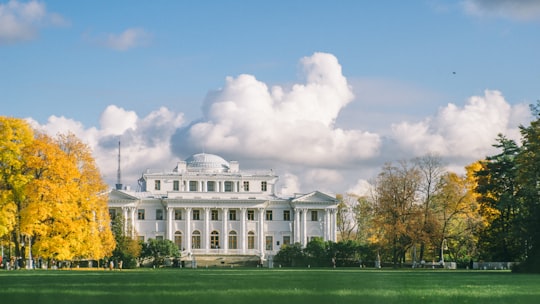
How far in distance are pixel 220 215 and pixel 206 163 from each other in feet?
32.0

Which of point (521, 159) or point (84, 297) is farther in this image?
point (521, 159)

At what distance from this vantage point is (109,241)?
64.9 meters

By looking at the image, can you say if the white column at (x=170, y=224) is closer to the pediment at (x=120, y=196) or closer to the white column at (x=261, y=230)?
the pediment at (x=120, y=196)

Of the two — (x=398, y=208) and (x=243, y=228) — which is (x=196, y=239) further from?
(x=398, y=208)

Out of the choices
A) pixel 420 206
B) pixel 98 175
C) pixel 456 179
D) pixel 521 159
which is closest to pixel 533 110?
pixel 521 159

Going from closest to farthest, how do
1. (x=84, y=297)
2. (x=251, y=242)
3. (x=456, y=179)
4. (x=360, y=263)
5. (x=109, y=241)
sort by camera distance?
1. (x=84, y=297)
2. (x=109, y=241)
3. (x=456, y=179)
4. (x=360, y=263)
5. (x=251, y=242)

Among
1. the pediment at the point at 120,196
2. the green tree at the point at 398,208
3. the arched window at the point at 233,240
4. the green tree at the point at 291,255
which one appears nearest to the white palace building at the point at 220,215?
the arched window at the point at 233,240

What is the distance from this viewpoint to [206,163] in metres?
115

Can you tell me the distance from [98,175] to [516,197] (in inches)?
1239

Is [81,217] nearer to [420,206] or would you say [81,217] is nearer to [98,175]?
[98,175]

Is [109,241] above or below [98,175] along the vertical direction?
below

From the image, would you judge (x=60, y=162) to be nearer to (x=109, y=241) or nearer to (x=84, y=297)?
(x=109, y=241)

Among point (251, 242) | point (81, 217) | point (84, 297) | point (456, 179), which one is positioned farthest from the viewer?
point (251, 242)

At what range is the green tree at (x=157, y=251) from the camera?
94500 mm
